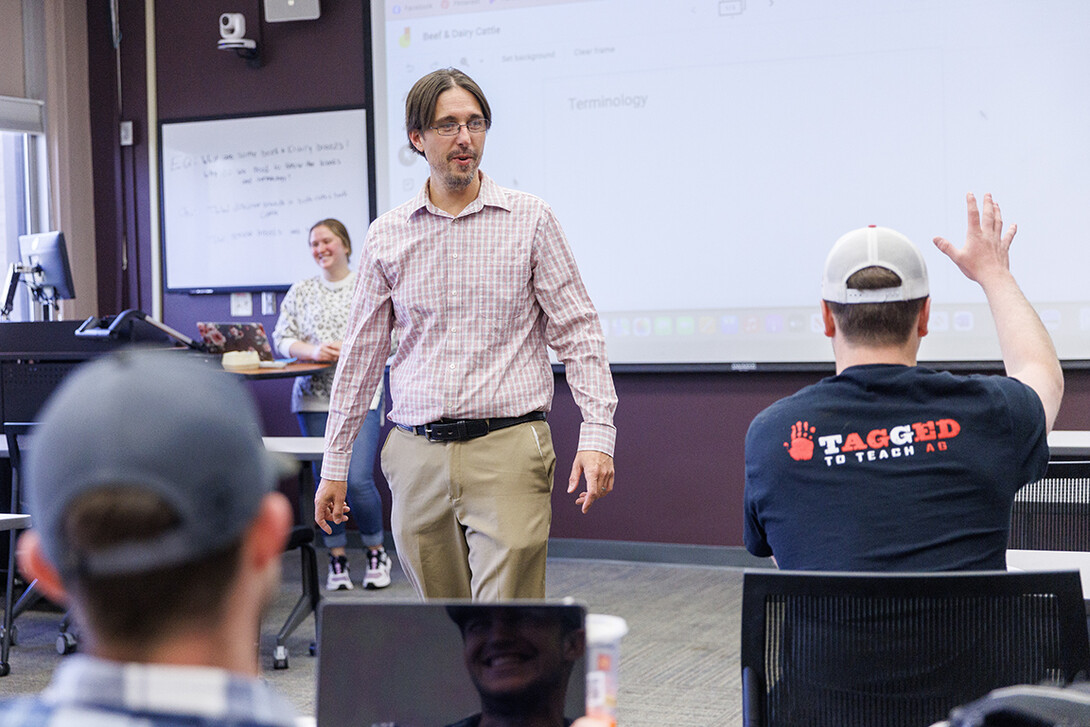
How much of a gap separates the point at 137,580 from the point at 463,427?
175 centimetres

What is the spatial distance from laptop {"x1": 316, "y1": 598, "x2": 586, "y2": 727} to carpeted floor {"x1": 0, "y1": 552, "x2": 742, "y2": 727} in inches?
84.9

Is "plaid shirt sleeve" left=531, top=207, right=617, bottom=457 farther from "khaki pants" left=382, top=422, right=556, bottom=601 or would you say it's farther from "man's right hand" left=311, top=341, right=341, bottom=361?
"man's right hand" left=311, top=341, right=341, bottom=361

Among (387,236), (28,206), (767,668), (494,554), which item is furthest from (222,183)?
(767,668)

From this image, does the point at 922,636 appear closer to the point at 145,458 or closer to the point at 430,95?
the point at 145,458

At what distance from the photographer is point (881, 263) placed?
1560 mm

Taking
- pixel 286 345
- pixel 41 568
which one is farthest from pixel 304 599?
pixel 41 568

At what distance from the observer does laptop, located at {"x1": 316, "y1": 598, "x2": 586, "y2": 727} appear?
1065mm

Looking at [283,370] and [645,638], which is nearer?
[645,638]

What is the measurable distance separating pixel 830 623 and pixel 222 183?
5206 millimetres

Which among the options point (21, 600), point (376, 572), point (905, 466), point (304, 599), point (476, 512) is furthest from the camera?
point (376, 572)

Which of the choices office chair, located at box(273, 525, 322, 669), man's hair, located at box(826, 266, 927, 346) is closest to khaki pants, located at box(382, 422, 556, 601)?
man's hair, located at box(826, 266, 927, 346)

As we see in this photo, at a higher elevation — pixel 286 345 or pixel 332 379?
pixel 286 345

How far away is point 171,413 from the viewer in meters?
0.58

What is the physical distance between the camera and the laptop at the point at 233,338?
4.75 metres
